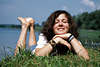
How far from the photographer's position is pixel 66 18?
12.1ft

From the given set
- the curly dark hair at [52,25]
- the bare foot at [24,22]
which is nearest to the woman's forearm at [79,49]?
the curly dark hair at [52,25]

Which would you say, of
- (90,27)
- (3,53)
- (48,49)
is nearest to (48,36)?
(48,49)

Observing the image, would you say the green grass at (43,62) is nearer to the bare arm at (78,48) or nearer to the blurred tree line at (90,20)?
the bare arm at (78,48)

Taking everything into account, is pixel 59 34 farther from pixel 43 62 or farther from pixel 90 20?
pixel 90 20

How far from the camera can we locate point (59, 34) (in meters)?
3.54

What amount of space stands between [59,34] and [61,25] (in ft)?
0.59

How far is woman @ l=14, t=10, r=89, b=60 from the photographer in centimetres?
308

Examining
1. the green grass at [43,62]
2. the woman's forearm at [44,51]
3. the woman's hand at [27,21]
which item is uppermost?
the woman's hand at [27,21]

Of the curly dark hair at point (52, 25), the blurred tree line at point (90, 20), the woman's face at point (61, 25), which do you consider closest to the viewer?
the woman's face at point (61, 25)

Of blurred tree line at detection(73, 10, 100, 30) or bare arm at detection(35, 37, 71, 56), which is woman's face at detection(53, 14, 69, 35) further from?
blurred tree line at detection(73, 10, 100, 30)

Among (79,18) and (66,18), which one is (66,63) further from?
(79,18)

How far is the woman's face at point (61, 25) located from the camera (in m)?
3.51

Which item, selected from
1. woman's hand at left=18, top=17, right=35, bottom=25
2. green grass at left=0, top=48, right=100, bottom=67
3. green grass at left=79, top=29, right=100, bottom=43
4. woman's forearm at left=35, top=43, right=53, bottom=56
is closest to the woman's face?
woman's forearm at left=35, top=43, right=53, bottom=56

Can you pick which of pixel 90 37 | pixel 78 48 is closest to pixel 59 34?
pixel 78 48
